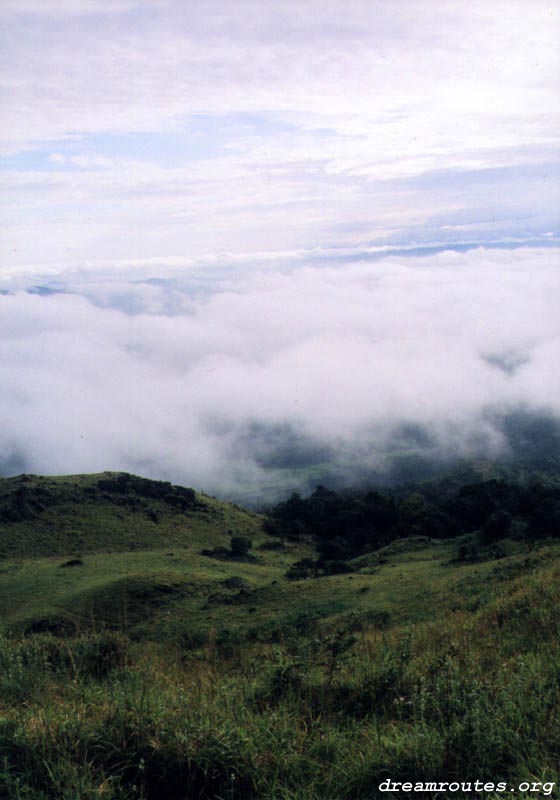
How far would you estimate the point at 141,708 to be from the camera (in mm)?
5324

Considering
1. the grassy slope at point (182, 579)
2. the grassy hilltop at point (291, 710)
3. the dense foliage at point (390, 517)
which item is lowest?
the dense foliage at point (390, 517)

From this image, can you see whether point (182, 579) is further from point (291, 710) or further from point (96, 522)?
point (291, 710)

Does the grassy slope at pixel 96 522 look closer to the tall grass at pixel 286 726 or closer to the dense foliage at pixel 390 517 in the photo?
the dense foliage at pixel 390 517

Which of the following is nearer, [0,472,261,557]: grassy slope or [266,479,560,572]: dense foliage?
[266,479,560,572]: dense foliage

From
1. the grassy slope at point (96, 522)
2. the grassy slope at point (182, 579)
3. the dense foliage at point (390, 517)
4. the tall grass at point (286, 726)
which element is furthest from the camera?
the grassy slope at point (96, 522)

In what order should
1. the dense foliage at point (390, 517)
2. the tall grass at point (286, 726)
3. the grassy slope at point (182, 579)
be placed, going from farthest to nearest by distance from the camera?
the dense foliage at point (390, 517)
the grassy slope at point (182, 579)
the tall grass at point (286, 726)

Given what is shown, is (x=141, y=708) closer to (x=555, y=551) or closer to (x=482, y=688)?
(x=482, y=688)

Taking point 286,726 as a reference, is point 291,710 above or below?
below

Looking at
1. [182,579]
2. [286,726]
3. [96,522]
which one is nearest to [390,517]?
[96,522]

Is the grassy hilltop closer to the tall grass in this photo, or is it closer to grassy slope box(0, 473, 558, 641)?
the tall grass

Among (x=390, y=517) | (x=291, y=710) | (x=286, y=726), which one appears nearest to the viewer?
(x=286, y=726)

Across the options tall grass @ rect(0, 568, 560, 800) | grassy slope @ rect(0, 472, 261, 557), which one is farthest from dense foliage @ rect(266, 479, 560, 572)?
tall grass @ rect(0, 568, 560, 800)

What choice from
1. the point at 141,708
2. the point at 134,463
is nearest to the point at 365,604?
the point at 141,708

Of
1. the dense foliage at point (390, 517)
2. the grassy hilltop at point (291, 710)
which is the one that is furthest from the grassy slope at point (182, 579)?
the dense foliage at point (390, 517)
